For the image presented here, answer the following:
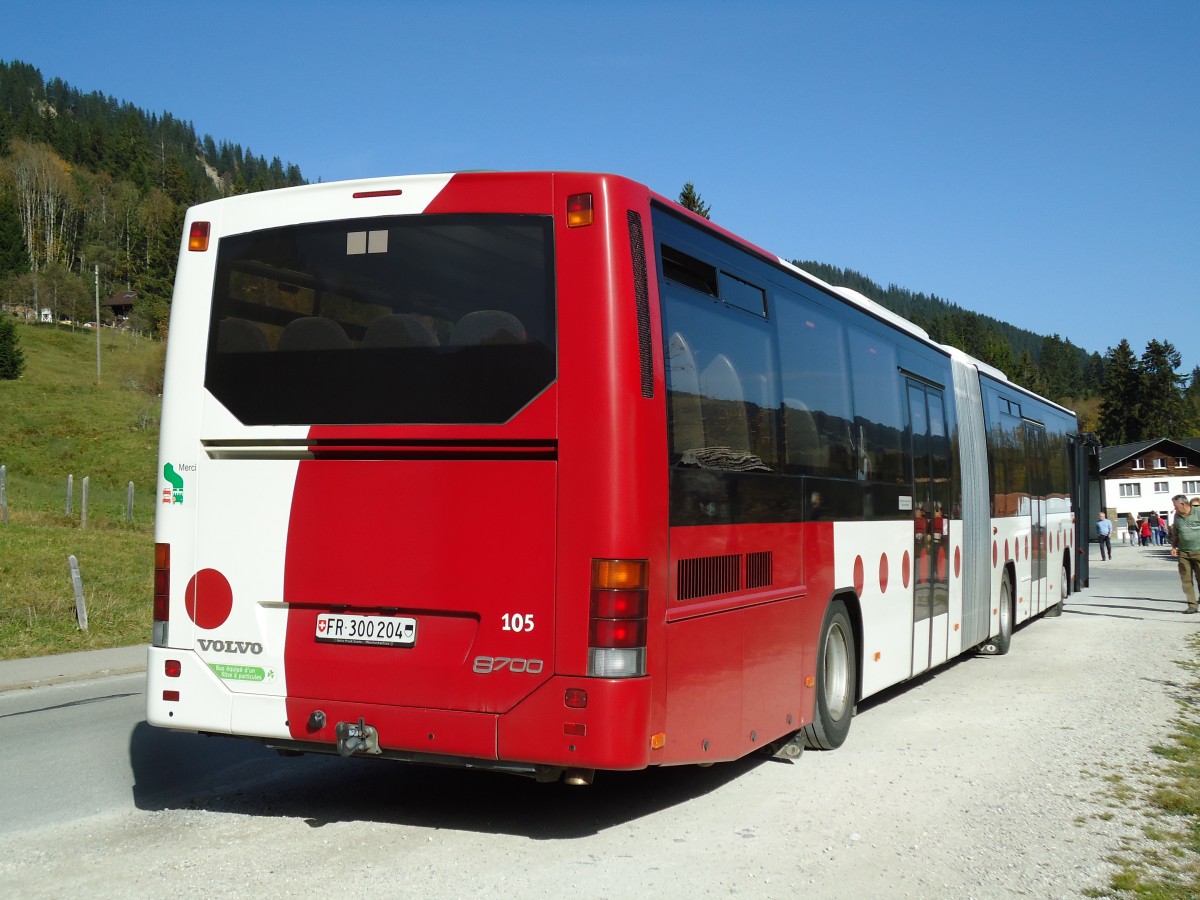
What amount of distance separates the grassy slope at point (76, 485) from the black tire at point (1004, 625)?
37.2ft

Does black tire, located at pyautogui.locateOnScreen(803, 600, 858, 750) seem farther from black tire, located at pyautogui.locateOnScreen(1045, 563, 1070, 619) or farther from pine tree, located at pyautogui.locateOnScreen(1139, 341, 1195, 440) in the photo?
pine tree, located at pyautogui.locateOnScreen(1139, 341, 1195, 440)

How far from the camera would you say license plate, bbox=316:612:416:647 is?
19.6ft

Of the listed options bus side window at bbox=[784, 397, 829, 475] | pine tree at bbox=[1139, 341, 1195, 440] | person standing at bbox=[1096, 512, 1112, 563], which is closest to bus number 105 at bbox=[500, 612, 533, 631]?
bus side window at bbox=[784, 397, 829, 475]

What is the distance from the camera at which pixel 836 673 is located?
867 cm

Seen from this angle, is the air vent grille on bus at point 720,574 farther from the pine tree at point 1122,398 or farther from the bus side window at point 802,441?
the pine tree at point 1122,398

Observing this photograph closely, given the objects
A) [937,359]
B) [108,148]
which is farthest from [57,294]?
[937,359]

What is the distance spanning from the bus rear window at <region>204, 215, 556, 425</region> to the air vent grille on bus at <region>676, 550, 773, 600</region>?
1220 mm

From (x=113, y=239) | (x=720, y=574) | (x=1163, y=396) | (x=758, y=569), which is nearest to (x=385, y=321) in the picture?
(x=720, y=574)

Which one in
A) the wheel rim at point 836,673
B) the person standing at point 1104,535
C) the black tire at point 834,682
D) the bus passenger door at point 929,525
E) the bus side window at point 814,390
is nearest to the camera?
the bus side window at point 814,390

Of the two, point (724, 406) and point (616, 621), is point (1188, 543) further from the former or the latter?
point (616, 621)

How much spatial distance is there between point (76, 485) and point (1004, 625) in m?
40.8

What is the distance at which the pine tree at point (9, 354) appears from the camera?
78875 millimetres

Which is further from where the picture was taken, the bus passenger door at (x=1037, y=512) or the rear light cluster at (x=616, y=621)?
the bus passenger door at (x=1037, y=512)

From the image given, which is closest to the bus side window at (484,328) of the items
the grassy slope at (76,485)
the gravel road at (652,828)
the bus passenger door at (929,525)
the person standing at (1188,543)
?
the gravel road at (652,828)
